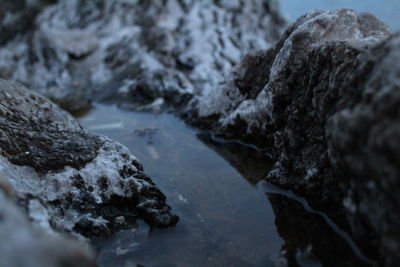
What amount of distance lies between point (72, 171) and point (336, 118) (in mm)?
2978

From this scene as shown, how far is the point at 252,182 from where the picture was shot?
5180 millimetres

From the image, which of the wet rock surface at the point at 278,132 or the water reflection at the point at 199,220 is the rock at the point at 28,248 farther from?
the water reflection at the point at 199,220

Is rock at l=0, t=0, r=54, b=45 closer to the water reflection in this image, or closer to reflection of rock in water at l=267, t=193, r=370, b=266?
the water reflection

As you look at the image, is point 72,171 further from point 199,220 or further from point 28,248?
point 28,248

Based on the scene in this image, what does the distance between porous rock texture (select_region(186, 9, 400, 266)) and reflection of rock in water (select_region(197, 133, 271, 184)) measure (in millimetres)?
203

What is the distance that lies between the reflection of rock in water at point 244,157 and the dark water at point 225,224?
0.6 inches

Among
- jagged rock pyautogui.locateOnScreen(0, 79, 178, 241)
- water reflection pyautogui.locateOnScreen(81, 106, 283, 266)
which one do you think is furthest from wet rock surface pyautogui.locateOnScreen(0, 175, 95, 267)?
water reflection pyautogui.locateOnScreen(81, 106, 283, 266)

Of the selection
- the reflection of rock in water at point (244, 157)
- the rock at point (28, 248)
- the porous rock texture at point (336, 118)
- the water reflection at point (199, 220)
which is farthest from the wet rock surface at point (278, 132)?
the rock at point (28, 248)

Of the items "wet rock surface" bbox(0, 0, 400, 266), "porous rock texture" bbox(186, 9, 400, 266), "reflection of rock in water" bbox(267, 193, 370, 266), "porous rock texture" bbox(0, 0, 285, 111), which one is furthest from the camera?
"porous rock texture" bbox(0, 0, 285, 111)

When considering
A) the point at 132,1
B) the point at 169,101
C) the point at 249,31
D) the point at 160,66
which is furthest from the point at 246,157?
the point at 132,1

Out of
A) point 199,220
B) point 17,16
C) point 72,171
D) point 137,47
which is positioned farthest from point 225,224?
point 17,16

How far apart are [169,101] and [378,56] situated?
22.5ft

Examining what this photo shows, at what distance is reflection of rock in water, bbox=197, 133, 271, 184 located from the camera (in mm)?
5453

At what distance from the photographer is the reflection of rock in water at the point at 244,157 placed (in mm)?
5453
